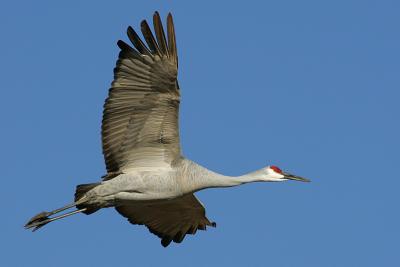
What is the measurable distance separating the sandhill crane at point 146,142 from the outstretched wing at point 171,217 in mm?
844

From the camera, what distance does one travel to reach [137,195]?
63.8 feet

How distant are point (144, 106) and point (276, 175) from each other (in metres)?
3.09

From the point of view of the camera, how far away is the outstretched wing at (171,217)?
21094 mm

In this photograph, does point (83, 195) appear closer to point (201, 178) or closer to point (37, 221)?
point (37, 221)

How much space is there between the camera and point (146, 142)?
19.7 metres

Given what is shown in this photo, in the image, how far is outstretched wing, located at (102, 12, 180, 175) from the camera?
62.2ft

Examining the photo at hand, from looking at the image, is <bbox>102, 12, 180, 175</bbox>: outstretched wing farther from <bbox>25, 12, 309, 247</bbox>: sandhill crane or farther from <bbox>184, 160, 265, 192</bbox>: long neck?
<bbox>184, 160, 265, 192</bbox>: long neck

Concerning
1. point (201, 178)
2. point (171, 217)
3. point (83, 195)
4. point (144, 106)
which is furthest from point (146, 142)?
point (171, 217)

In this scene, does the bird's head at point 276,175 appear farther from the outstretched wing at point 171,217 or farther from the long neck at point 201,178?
the outstretched wing at point 171,217

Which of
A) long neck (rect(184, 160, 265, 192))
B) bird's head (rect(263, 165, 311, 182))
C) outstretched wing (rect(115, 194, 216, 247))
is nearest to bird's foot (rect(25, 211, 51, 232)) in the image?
outstretched wing (rect(115, 194, 216, 247))

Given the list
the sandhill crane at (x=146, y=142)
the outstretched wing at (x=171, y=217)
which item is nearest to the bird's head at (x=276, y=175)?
the sandhill crane at (x=146, y=142)

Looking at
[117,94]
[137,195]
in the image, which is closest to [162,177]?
[137,195]

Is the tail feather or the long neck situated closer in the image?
the long neck

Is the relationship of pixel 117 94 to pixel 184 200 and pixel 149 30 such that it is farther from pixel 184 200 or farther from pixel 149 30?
pixel 184 200
